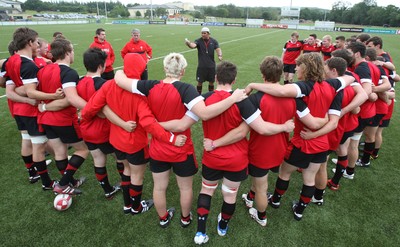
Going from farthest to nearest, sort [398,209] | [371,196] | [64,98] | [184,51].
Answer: [184,51]
[371,196]
[398,209]
[64,98]

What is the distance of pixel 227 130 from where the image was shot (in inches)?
105

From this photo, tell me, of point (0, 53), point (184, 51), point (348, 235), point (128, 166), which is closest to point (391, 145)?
point (348, 235)

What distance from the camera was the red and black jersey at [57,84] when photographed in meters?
3.23

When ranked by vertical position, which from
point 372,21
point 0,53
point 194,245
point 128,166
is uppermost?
point 372,21

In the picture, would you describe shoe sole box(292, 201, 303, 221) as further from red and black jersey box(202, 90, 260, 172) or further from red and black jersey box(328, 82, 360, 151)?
red and black jersey box(202, 90, 260, 172)

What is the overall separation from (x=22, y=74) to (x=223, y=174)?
303 centimetres

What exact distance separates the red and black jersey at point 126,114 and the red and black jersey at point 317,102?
1.63m

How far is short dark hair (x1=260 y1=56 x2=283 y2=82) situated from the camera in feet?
8.71

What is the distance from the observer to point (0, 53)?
1564 cm

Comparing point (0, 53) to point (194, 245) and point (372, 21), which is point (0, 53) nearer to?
point (194, 245)

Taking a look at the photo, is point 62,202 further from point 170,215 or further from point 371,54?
point 371,54

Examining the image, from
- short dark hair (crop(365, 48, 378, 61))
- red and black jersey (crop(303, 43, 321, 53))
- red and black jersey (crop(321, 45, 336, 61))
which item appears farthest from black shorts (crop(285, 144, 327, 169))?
red and black jersey (crop(303, 43, 321, 53))

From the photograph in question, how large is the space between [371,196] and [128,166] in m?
3.99

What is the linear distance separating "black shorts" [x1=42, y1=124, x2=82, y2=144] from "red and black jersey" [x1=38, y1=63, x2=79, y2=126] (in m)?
0.06
